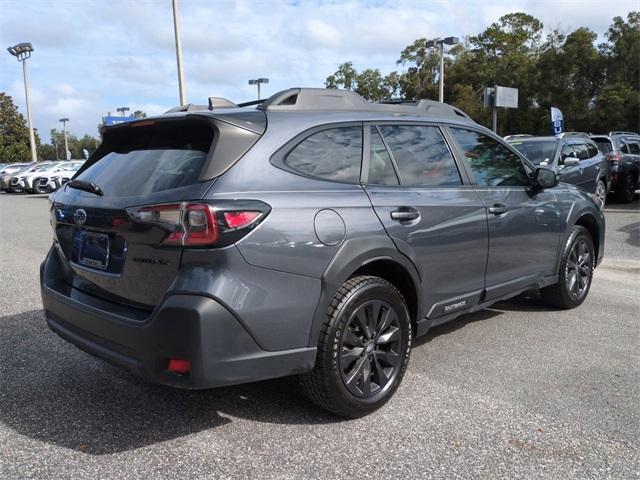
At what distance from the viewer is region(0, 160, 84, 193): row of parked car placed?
2702cm

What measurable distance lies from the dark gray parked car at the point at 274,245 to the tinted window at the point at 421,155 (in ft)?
0.04

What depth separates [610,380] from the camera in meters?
3.77

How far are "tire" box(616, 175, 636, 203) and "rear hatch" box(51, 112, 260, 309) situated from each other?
14.1 meters

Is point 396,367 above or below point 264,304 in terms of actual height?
below

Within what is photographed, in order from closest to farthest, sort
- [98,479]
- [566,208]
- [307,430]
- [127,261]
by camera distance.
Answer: [98,479] → [127,261] → [307,430] → [566,208]

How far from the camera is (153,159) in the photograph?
3113 millimetres

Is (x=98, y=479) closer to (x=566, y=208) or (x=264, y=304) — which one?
(x=264, y=304)

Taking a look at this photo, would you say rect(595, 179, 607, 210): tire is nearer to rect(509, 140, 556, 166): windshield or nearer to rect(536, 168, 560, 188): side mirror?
rect(509, 140, 556, 166): windshield

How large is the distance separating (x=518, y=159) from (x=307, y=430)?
116 inches

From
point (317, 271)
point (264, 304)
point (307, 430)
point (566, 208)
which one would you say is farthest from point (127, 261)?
point (566, 208)

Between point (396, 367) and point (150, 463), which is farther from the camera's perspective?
point (396, 367)

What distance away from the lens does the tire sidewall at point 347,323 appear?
9.88ft

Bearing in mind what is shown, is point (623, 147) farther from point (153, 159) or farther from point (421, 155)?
point (153, 159)

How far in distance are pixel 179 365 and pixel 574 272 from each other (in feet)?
13.5
